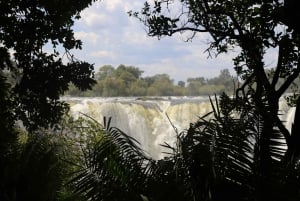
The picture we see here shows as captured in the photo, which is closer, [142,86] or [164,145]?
[164,145]

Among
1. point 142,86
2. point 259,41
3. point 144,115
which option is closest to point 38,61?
point 259,41

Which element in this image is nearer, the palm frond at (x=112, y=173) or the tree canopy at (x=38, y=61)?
the palm frond at (x=112, y=173)

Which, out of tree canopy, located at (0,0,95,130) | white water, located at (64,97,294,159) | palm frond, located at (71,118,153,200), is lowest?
white water, located at (64,97,294,159)

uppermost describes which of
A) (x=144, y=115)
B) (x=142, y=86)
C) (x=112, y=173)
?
(x=142, y=86)

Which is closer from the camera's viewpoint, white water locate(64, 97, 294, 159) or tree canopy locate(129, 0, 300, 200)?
tree canopy locate(129, 0, 300, 200)

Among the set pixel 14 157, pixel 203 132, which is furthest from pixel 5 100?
pixel 203 132

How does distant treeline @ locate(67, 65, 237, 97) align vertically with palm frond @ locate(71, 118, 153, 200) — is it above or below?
above

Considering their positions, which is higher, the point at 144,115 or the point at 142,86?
the point at 142,86

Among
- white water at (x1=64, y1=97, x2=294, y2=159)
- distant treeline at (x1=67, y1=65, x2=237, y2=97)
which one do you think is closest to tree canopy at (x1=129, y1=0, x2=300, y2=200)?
white water at (x1=64, y1=97, x2=294, y2=159)

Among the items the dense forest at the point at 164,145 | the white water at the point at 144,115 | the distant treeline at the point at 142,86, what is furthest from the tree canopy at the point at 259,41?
the distant treeline at the point at 142,86

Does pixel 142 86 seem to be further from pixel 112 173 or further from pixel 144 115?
pixel 112 173

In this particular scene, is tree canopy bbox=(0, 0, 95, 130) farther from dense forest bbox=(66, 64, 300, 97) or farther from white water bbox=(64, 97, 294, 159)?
dense forest bbox=(66, 64, 300, 97)

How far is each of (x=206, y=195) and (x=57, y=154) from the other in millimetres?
1370

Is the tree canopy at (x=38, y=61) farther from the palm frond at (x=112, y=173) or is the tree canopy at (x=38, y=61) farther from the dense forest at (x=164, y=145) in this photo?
the palm frond at (x=112, y=173)
